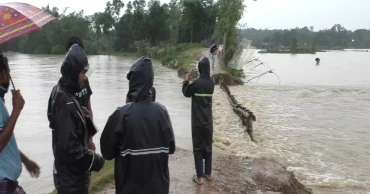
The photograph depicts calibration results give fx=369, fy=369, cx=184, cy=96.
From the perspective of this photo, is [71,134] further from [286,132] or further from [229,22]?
[229,22]

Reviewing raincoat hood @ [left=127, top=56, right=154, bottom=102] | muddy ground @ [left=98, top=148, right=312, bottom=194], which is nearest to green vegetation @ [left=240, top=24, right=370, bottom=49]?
muddy ground @ [left=98, top=148, right=312, bottom=194]

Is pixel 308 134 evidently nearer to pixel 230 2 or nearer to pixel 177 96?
pixel 177 96

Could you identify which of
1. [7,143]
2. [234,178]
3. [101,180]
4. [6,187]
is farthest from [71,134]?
[234,178]

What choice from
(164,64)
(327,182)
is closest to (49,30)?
(164,64)

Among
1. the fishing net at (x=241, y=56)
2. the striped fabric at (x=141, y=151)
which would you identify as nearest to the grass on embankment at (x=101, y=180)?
the striped fabric at (x=141, y=151)

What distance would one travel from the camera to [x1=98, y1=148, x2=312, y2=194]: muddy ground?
19.3 feet

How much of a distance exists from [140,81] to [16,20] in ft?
3.63

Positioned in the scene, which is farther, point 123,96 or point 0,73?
point 123,96

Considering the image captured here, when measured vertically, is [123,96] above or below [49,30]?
below

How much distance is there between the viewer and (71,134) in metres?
2.87

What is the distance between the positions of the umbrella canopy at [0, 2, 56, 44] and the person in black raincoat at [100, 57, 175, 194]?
0.91 metres

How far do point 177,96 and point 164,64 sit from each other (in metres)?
25.1

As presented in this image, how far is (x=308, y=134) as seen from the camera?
12664 millimetres

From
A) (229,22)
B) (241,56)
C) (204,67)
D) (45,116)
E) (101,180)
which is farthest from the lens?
(229,22)
